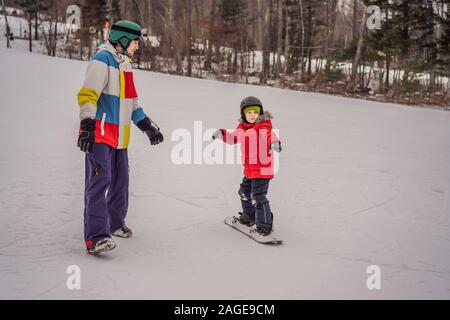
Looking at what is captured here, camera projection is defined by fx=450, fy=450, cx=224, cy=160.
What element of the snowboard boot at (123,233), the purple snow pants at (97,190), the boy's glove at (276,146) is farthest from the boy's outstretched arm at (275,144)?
the snowboard boot at (123,233)

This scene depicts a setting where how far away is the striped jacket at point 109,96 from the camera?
3.30 m

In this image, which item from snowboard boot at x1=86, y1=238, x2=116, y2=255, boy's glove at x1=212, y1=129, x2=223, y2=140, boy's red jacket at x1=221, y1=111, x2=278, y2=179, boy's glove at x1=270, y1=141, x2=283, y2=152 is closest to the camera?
snowboard boot at x1=86, y1=238, x2=116, y2=255

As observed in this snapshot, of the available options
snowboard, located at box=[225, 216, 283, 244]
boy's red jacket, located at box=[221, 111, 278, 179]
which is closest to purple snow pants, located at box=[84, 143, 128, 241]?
boy's red jacket, located at box=[221, 111, 278, 179]

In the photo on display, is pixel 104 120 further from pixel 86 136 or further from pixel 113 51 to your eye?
pixel 113 51

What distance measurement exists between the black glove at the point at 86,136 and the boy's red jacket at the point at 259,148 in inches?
54.8

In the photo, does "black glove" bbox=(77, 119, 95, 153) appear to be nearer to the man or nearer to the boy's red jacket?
the man

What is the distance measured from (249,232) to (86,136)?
177 cm

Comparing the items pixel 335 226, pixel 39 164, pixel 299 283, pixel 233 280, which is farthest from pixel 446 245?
pixel 39 164

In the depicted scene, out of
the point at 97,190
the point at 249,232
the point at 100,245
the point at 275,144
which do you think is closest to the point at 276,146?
the point at 275,144

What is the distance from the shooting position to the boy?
3.95m

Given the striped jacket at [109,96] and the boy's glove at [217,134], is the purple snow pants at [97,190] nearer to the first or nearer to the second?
the striped jacket at [109,96]

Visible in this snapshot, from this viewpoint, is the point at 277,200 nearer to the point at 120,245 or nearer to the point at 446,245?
the point at 446,245

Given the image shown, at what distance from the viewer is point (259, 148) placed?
3.96m
